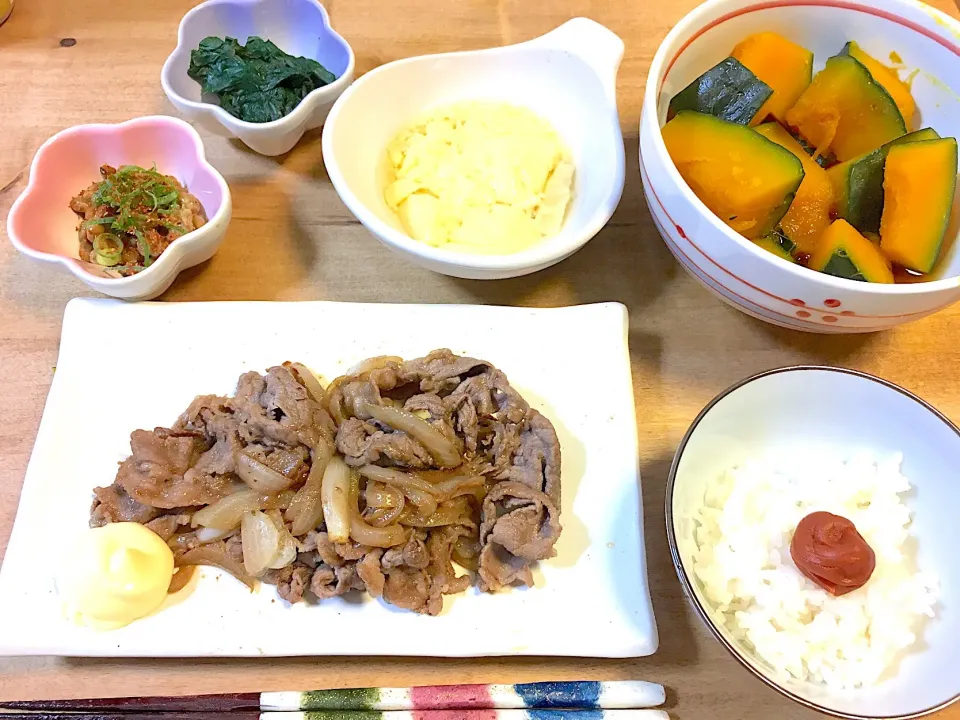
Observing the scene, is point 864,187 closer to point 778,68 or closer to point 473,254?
point 778,68

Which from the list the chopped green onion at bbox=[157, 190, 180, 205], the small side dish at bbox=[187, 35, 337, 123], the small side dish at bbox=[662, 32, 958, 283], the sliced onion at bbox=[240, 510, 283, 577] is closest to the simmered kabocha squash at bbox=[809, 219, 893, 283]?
the small side dish at bbox=[662, 32, 958, 283]

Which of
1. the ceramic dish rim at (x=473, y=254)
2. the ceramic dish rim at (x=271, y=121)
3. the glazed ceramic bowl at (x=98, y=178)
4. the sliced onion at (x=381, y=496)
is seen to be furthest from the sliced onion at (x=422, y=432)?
the ceramic dish rim at (x=271, y=121)

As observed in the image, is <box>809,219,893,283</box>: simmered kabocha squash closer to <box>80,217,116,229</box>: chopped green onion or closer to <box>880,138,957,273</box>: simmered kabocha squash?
<box>880,138,957,273</box>: simmered kabocha squash

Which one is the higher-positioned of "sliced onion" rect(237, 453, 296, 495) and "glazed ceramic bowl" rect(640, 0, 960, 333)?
"glazed ceramic bowl" rect(640, 0, 960, 333)

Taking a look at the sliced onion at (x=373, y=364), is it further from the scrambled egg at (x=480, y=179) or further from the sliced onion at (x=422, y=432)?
the scrambled egg at (x=480, y=179)

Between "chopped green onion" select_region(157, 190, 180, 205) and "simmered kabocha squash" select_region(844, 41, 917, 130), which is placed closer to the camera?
"simmered kabocha squash" select_region(844, 41, 917, 130)

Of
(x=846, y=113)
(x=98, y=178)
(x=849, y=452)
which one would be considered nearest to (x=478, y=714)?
(x=849, y=452)
